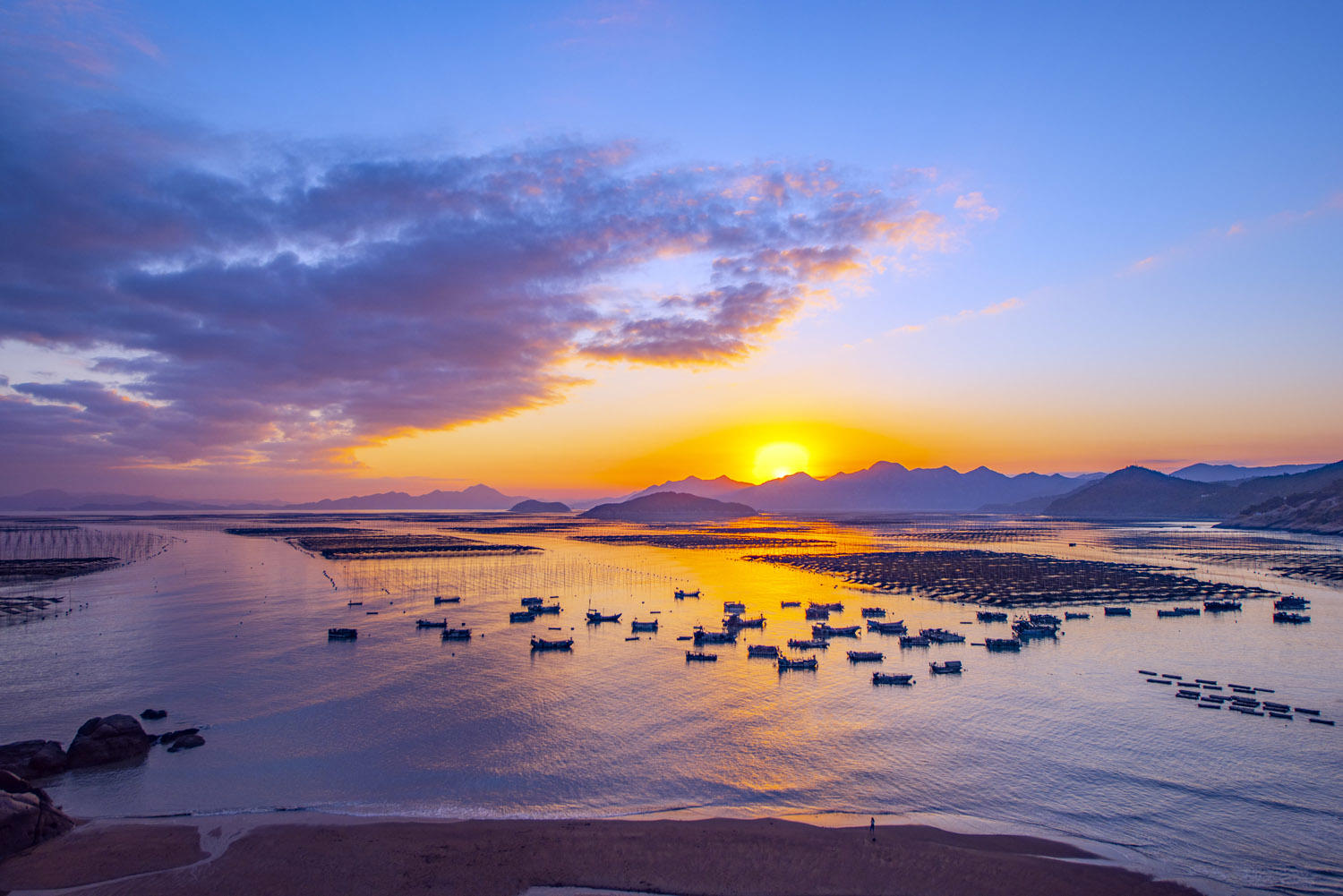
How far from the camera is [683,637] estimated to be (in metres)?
55.7

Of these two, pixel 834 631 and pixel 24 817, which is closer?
pixel 24 817

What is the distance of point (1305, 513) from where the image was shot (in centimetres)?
17825

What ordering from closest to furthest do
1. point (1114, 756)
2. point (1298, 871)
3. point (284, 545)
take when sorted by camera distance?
1. point (1298, 871)
2. point (1114, 756)
3. point (284, 545)

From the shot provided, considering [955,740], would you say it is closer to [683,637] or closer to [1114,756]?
[1114,756]

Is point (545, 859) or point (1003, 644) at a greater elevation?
point (545, 859)

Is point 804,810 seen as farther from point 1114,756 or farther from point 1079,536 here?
point 1079,536

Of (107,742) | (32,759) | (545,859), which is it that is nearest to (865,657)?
(545,859)

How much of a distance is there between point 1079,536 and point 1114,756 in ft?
539

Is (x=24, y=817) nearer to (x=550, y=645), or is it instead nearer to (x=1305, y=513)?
(x=550, y=645)

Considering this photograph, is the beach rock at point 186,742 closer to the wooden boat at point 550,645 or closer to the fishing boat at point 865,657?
the wooden boat at point 550,645

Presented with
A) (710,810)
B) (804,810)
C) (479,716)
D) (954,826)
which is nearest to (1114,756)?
(954,826)

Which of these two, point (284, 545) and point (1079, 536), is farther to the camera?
point (1079, 536)

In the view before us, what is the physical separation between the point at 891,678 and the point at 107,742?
41.6 metres

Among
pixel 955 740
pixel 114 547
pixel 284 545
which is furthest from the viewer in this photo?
pixel 284 545
